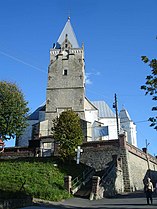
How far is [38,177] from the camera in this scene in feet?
66.9

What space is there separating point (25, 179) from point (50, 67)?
1260 inches

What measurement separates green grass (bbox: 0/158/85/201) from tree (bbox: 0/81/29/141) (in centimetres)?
870

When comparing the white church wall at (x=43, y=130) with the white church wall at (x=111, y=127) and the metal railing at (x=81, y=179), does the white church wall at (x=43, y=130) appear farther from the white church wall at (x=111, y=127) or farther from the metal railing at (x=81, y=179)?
the metal railing at (x=81, y=179)

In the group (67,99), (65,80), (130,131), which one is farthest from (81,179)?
(130,131)

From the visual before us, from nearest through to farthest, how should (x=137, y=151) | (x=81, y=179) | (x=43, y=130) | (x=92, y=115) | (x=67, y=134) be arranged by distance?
(x=81, y=179) < (x=67, y=134) < (x=137, y=151) < (x=43, y=130) < (x=92, y=115)

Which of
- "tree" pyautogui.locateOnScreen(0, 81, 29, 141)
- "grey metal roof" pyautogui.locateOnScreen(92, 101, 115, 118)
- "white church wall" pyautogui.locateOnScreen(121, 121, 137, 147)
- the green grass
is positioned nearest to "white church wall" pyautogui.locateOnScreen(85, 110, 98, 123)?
"grey metal roof" pyautogui.locateOnScreen(92, 101, 115, 118)

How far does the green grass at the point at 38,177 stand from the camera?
16.9 meters

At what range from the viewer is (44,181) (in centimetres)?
1972

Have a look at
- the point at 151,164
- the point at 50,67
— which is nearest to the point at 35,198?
the point at 151,164

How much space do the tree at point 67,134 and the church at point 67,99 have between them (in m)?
12.3

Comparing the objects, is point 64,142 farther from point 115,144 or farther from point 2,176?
point 2,176

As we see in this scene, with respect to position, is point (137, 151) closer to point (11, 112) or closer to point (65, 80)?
point (11, 112)

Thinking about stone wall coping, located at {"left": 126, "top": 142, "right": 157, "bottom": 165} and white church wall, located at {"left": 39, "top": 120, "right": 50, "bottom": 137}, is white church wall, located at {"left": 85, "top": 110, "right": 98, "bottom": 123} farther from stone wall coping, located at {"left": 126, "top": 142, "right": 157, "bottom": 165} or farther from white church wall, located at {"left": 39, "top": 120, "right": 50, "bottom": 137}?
stone wall coping, located at {"left": 126, "top": 142, "right": 157, "bottom": 165}

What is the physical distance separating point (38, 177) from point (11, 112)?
56.3 feet
